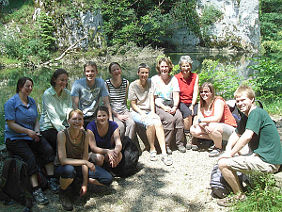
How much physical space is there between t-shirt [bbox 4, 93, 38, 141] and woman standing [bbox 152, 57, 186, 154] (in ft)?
6.66

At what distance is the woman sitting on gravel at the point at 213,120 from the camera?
4.13m

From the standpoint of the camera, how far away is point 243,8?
2769 cm

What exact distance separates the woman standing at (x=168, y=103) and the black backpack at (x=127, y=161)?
2.61ft

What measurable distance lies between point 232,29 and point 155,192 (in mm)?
27571

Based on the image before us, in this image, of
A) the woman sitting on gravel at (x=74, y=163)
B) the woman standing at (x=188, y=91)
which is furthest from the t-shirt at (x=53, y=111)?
the woman standing at (x=188, y=91)

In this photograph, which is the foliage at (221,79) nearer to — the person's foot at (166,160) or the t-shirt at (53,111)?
the person's foot at (166,160)

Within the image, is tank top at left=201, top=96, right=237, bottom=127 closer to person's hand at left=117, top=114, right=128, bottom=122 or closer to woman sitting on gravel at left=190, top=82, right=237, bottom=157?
woman sitting on gravel at left=190, top=82, right=237, bottom=157

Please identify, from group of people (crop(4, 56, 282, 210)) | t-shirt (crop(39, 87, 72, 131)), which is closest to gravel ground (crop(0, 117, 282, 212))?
group of people (crop(4, 56, 282, 210))

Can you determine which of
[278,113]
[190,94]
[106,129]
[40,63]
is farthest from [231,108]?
[40,63]

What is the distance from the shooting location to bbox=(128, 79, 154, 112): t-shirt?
452 cm

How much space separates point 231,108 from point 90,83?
239 centimetres

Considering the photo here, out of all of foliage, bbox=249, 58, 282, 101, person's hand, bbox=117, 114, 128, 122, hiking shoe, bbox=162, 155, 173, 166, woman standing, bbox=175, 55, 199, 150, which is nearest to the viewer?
hiking shoe, bbox=162, 155, 173, 166

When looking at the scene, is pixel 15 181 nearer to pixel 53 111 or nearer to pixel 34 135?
pixel 34 135

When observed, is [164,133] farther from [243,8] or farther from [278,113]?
[243,8]
